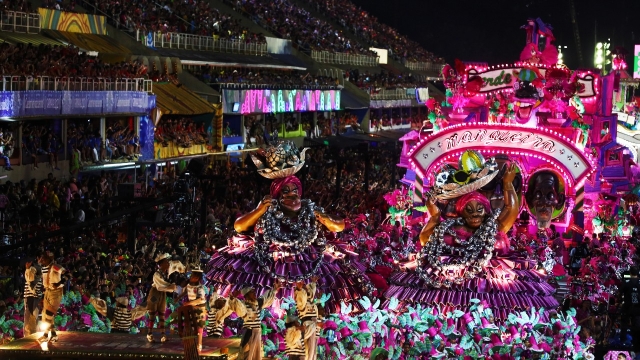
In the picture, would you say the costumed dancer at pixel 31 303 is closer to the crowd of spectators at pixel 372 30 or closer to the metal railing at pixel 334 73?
the metal railing at pixel 334 73

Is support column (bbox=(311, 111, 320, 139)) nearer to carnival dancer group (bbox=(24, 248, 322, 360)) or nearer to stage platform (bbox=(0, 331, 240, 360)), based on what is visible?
carnival dancer group (bbox=(24, 248, 322, 360))

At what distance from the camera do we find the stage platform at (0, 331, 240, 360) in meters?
12.3

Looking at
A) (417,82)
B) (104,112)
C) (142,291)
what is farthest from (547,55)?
(417,82)

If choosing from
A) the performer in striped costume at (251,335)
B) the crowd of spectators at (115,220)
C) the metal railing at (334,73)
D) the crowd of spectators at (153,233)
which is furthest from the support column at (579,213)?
the metal railing at (334,73)

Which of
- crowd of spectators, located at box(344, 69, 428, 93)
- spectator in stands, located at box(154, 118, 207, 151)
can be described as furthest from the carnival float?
crowd of spectators, located at box(344, 69, 428, 93)

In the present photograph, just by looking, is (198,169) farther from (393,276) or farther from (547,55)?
(393,276)

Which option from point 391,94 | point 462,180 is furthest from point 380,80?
point 462,180

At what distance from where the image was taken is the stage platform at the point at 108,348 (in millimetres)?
12344

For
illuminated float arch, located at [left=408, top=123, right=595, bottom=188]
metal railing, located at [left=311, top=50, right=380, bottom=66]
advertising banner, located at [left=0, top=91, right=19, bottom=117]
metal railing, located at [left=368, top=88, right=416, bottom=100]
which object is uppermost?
metal railing, located at [left=311, top=50, right=380, bottom=66]

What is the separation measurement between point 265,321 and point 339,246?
10.3ft

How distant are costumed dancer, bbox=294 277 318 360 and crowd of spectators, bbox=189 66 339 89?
31361 mm

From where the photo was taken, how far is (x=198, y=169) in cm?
2653

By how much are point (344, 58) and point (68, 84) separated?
36081 millimetres

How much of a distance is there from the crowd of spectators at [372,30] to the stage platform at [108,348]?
187ft
